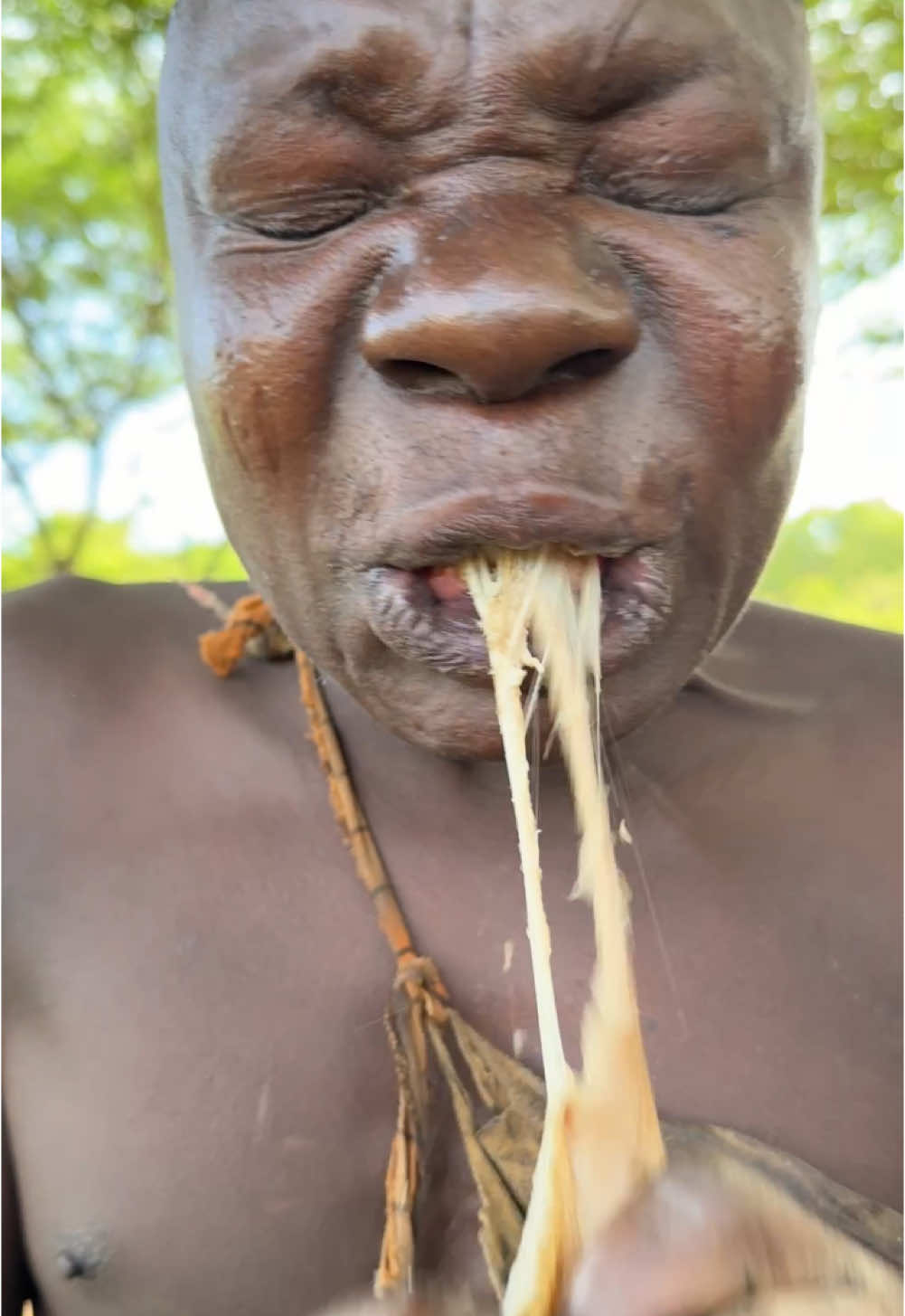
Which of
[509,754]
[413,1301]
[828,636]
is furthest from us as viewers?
[828,636]

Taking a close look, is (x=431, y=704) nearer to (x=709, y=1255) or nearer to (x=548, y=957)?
(x=548, y=957)

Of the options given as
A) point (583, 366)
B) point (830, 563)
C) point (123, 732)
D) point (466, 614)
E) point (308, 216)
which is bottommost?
point (830, 563)

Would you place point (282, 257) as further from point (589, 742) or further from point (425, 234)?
point (589, 742)

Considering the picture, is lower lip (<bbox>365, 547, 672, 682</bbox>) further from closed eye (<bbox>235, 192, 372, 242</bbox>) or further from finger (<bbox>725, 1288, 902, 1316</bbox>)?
finger (<bbox>725, 1288, 902, 1316</bbox>)

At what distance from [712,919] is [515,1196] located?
31 cm

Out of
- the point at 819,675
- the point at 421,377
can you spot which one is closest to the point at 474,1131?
the point at 421,377

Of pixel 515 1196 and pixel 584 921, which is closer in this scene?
pixel 515 1196

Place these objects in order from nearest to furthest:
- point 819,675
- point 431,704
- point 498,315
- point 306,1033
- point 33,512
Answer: point 498,315 → point 431,704 → point 306,1033 → point 819,675 → point 33,512

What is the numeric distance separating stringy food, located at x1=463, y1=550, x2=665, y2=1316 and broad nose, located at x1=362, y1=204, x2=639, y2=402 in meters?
0.12

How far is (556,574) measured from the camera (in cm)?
75

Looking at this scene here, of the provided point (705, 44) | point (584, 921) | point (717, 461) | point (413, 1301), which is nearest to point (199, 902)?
point (584, 921)

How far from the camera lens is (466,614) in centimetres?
77

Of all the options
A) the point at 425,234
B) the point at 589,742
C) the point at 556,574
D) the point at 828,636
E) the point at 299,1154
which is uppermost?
the point at 425,234

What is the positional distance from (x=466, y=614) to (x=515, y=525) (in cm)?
9
